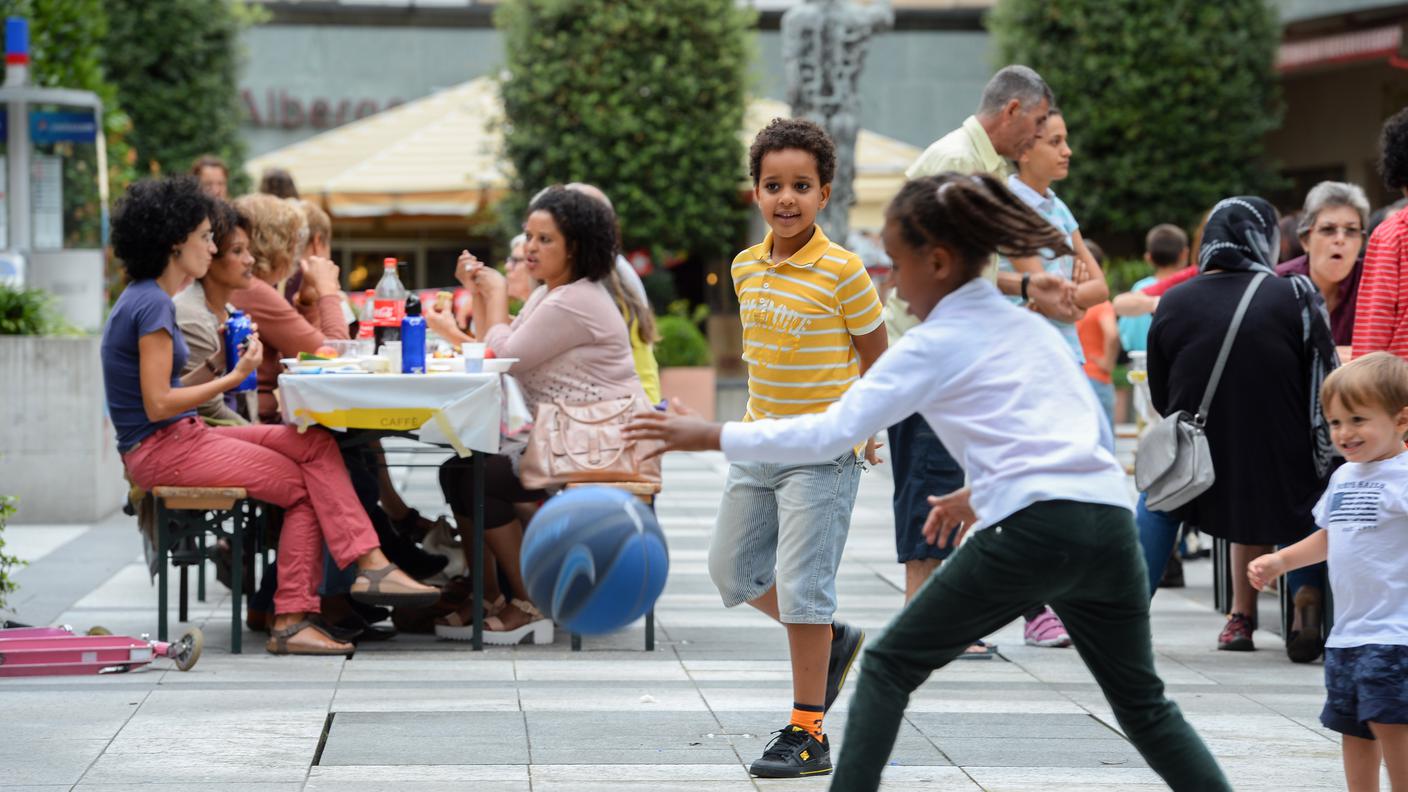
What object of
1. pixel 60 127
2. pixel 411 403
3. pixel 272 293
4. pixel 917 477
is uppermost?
pixel 60 127

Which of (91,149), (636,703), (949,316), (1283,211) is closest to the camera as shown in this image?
(949,316)

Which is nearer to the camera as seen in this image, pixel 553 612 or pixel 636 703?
pixel 553 612

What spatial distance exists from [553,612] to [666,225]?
1690 cm

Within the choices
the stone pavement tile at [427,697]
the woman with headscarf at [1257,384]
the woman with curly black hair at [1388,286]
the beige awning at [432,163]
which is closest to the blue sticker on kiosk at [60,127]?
the beige awning at [432,163]

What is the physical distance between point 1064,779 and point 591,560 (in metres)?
1.59

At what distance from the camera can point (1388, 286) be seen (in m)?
6.42

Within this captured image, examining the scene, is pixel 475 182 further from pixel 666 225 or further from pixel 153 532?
pixel 153 532

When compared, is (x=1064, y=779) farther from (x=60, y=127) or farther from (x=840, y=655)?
(x=60, y=127)

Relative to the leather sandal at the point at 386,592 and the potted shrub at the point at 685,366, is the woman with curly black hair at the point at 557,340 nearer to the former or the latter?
the leather sandal at the point at 386,592

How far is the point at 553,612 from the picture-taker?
447 cm

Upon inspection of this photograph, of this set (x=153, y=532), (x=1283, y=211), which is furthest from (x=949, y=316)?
(x=1283, y=211)

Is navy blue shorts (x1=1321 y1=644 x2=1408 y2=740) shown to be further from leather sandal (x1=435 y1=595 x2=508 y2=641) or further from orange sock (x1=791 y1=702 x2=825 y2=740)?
leather sandal (x1=435 y1=595 x2=508 y2=641)

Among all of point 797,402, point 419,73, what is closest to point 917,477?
point 797,402

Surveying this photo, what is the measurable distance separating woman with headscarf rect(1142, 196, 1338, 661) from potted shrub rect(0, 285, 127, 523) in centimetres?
672
